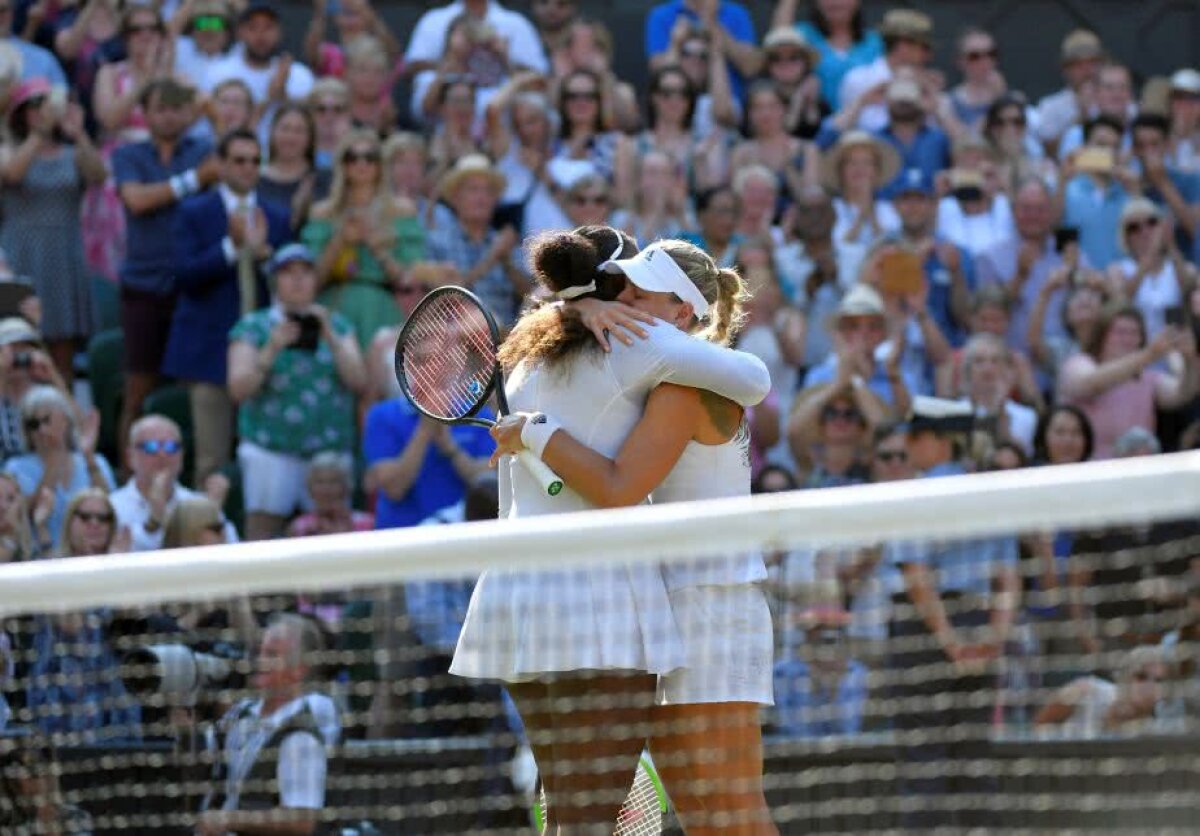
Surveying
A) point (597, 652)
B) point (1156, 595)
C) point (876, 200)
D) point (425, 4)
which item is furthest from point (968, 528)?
point (425, 4)

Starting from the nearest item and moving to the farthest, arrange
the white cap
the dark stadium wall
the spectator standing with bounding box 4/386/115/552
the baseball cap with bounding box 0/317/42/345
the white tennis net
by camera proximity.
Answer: the white cap
the white tennis net
the spectator standing with bounding box 4/386/115/552
the baseball cap with bounding box 0/317/42/345
the dark stadium wall

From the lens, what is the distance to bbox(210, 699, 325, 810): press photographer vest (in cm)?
624

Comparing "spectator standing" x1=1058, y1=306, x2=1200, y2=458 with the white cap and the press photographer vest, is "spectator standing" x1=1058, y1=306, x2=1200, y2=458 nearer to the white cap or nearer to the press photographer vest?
the press photographer vest

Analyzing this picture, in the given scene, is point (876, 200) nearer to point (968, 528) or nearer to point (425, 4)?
point (425, 4)

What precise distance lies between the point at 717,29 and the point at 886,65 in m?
0.84

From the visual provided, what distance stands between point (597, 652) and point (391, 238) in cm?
519

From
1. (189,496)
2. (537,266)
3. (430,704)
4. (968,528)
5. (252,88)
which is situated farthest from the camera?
(252,88)

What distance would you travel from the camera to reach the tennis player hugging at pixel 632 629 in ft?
15.2

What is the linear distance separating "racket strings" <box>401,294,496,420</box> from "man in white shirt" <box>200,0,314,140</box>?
17.2ft

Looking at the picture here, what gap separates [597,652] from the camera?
4582mm

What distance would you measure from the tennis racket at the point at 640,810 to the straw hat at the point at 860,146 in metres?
5.40

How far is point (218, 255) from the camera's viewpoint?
9547 millimetres

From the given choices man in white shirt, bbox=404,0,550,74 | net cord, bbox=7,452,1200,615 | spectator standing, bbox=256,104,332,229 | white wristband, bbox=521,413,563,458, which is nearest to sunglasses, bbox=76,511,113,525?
spectator standing, bbox=256,104,332,229

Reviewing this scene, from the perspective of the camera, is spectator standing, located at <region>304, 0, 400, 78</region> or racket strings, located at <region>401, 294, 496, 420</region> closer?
racket strings, located at <region>401, 294, 496, 420</region>
